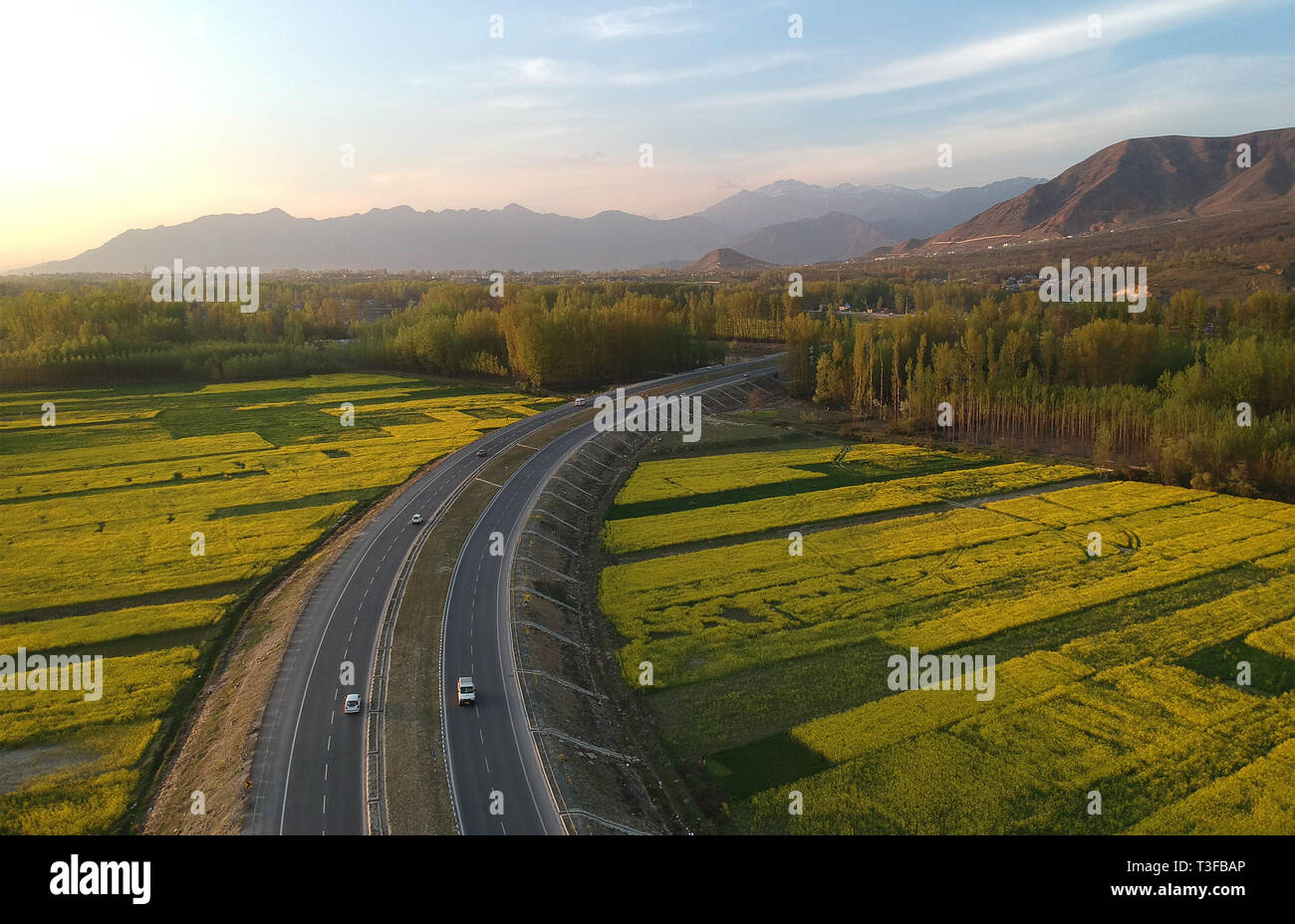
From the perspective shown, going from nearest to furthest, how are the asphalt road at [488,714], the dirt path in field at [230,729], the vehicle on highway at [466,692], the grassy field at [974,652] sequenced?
the asphalt road at [488,714] < the dirt path in field at [230,729] < the grassy field at [974,652] < the vehicle on highway at [466,692]

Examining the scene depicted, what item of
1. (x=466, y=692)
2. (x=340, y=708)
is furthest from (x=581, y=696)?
(x=340, y=708)

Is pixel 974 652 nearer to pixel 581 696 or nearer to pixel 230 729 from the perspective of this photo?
pixel 581 696

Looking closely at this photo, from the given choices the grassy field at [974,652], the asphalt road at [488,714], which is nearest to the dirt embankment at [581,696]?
the asphalt road at [488,714]

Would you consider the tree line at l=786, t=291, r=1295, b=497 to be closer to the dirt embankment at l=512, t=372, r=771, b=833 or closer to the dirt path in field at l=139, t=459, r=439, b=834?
the dirt embankment at l=512, t=372, r=771, b=833

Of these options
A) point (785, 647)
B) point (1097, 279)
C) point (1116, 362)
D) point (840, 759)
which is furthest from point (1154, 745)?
point (1097, 279)

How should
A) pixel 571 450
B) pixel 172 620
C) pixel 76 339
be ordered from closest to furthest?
pixel 172 620, pixel 571 450, pixel 76 339

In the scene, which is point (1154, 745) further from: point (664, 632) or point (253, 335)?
point (253, 335)

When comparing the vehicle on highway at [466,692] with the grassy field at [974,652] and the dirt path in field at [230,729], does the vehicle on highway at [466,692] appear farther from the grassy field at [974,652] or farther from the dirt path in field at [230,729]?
the dirt path in field at [230,729]
